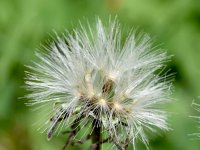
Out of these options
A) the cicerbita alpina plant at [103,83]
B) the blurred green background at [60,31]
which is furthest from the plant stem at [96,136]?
the blurred green background at [60,31]

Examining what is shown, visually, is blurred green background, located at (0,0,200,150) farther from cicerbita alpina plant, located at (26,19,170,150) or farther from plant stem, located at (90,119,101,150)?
plant stem, located at (90,119,101,150)

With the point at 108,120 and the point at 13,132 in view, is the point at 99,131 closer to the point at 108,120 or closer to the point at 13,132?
the point at 108,120

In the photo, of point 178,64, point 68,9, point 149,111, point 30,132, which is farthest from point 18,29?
point 149,111

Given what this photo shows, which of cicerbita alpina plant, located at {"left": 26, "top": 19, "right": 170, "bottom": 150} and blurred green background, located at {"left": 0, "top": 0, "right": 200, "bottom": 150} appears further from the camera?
blurred green background, located at {"left": 0, "top": 0, "right": 200, "bottom": 150}

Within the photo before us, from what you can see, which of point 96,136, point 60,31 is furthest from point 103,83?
point 60,31

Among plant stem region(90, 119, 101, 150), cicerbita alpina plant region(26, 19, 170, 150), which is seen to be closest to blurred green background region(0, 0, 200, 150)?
cicerbita alpina plant region(26, 19, 170, 150)
